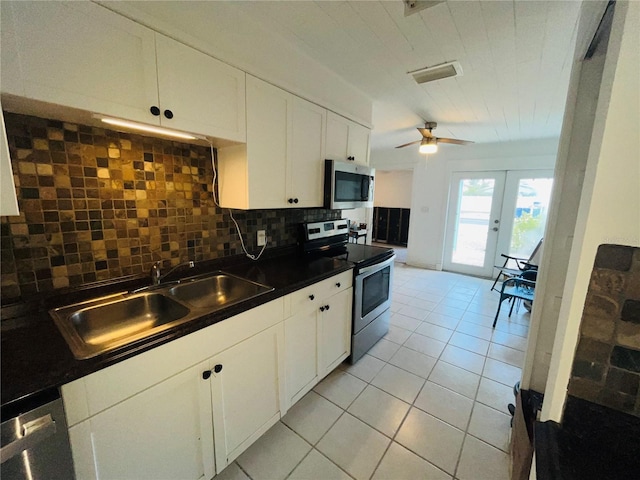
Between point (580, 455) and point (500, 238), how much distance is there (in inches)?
175

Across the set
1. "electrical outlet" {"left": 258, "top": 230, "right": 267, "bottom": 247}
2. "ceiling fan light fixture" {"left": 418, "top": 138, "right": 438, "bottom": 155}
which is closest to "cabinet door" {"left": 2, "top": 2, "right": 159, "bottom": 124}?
"electrical outlet" {"left": 258, "top": 230, "right": 267, "bottom": 247}

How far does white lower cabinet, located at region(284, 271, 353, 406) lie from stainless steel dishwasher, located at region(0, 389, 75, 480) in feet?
3.10

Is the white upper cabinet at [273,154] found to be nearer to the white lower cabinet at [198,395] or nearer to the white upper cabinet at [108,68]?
the white upper cabinet at [108,68]

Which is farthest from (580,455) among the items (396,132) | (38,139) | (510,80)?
(396,132)

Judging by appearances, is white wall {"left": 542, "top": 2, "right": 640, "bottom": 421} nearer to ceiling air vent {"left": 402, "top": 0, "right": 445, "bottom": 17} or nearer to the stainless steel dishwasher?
ceiling air vent {"left": 402, "top": 0, "right": 445, "bottom": 17}

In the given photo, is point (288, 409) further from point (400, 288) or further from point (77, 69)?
point (400, 288)

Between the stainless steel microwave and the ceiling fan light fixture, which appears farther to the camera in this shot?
the ceiling fan light fixture

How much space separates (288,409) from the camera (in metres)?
1.67

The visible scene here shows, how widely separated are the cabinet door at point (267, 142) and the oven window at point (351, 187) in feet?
1.74

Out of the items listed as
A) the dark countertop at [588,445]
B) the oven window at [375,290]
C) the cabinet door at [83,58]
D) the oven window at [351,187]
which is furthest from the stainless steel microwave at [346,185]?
the dark countertop at [588,445]

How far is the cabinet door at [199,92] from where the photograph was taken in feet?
3.79

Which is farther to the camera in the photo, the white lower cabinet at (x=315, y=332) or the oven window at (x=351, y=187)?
the oven window at (x=351, y=187)

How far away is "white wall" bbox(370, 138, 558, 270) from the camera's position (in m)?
4.00

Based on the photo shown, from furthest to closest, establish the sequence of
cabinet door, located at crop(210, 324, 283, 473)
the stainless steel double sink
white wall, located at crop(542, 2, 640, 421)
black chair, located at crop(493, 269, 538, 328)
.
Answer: black chair, located at crop(493, 269, 538, 328), cabinet door, located at crop(210, 324, 283, 473), the stainless steel double sink, white wall, located at crop(542, 2, 640, 421)
